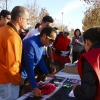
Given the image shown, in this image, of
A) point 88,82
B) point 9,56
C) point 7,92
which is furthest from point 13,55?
point 88,82

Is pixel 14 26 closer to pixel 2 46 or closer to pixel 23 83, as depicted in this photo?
pixel 2 46

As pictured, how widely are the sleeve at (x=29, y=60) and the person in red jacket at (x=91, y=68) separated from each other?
0.64 m

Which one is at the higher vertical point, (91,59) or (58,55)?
(91,59)

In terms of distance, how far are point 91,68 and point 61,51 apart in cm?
332

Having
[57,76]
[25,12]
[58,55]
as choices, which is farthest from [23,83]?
[58,55]

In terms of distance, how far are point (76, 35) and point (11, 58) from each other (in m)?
4.78

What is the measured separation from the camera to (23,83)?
7.16 ft

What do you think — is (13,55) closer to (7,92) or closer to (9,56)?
(9,56)

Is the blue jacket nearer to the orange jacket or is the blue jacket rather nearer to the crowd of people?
the crowd of people

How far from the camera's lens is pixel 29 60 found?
6.32 ft

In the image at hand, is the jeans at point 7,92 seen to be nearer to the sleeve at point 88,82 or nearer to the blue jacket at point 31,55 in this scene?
the blue jacket at point 31,55

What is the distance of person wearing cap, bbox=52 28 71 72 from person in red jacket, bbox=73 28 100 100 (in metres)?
3.12

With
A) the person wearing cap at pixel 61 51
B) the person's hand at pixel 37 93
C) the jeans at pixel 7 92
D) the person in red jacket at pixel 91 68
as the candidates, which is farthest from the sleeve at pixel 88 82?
the person wearing cap at pixel 61 51

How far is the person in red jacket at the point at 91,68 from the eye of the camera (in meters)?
1.24
